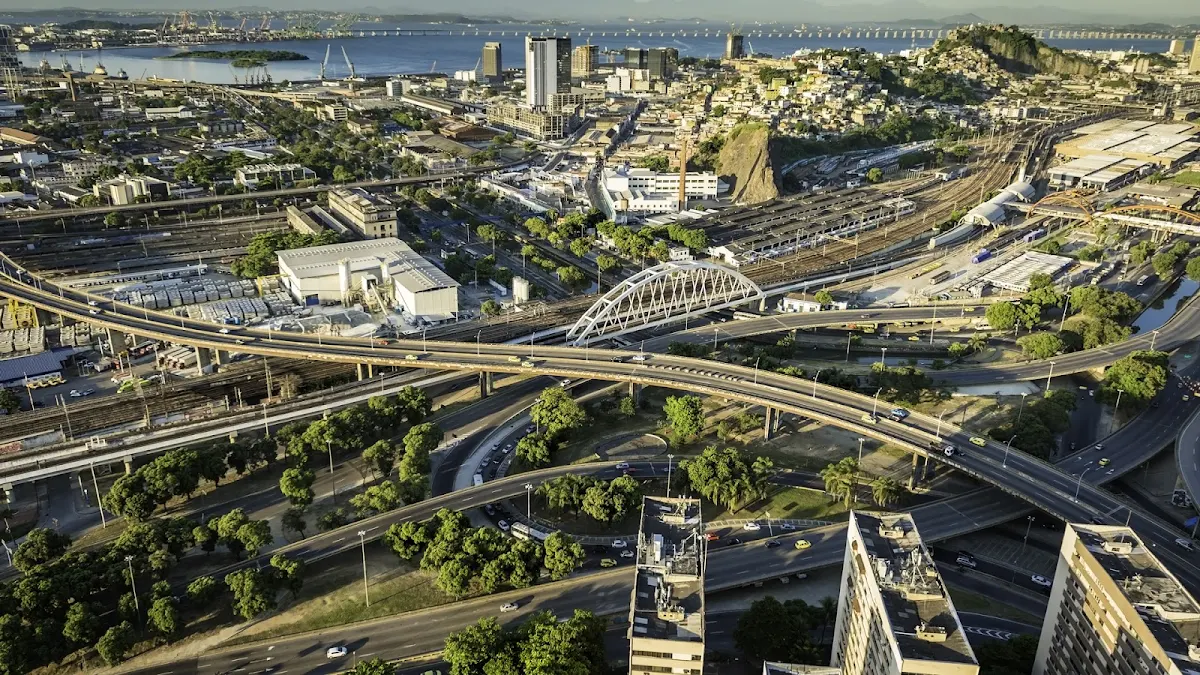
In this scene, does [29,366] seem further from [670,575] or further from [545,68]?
[545,68]

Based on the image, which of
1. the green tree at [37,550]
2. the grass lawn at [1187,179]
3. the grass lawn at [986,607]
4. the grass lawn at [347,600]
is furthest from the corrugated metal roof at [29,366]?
the grass lawn at [1187,179]

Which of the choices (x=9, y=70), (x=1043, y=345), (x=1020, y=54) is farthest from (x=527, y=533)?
(x=1020, y=54)

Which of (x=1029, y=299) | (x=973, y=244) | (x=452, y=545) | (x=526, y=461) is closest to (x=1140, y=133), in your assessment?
(x=973, y=244)

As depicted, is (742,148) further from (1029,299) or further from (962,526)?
(962,526)

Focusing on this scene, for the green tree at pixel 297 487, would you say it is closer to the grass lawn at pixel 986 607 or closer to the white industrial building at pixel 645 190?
the grass lawn at pixel 986 607

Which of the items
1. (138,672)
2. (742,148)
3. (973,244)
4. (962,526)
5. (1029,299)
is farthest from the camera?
(742,148)
